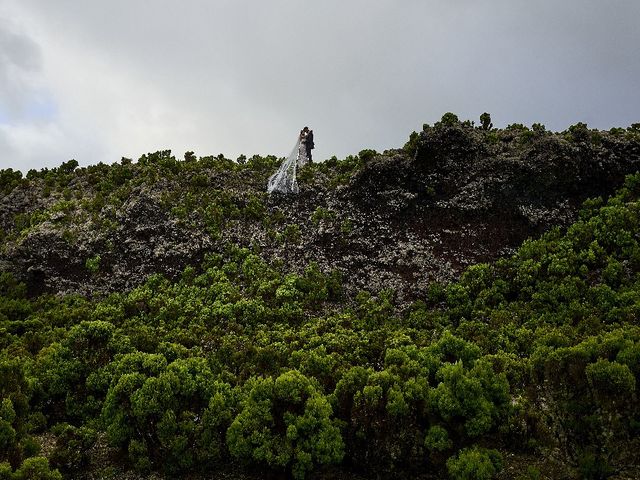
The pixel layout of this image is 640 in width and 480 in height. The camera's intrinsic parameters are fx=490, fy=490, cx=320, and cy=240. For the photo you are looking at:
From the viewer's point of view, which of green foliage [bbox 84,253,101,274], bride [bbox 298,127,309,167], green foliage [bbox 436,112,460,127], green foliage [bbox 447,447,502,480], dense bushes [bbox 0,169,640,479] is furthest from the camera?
bride [bbox 298,127,309,167]

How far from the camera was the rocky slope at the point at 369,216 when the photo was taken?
1101 inches

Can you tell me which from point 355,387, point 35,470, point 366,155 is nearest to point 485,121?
point 366,155

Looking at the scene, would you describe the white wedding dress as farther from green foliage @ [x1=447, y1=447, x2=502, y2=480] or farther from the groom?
green foliage @ [x1=447, y1=447, x2=502, y2=480]

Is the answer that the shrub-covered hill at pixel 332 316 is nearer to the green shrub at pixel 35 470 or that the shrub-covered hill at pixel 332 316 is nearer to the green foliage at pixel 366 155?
the green shrub at pixel 35 470

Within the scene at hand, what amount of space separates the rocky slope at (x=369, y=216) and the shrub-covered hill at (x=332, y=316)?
132 millimetres

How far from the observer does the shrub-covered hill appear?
1206cm

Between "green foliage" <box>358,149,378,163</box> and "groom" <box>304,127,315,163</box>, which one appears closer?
"green foliage" <box>358,149,378,163</box>

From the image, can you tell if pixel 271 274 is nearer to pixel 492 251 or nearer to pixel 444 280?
pixel 444 280

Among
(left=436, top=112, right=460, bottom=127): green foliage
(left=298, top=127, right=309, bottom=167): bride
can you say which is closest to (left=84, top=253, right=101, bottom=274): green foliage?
(left=298, top=127, right=309, bottom=167): bride

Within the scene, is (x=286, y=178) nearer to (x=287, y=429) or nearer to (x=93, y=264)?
(x=93, y=264)

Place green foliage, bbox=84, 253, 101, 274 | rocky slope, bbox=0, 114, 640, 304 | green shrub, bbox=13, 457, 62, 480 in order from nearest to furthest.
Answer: green shrub, bbox=13, 457, 62, 480 → rocky slope, bbox=0, 114, 640, 304 → green foliage, bbox=84, 253, 101, 274

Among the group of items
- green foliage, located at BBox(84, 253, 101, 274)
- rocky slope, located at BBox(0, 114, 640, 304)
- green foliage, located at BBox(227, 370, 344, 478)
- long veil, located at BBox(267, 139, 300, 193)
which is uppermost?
long veil, located at BBox(267, 139, 300, 193)

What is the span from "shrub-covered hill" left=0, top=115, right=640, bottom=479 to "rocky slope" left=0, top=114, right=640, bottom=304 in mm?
132

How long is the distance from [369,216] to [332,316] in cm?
818
